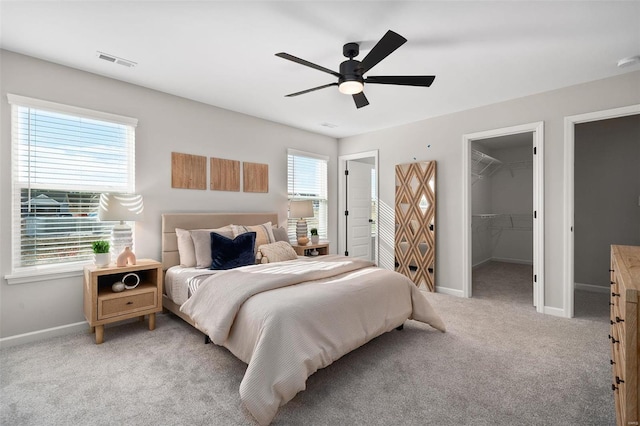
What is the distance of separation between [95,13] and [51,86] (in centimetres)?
122

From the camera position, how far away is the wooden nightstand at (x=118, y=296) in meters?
2.74

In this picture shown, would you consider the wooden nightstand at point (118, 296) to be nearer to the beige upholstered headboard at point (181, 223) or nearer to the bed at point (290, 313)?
the bed at point (290, 313)

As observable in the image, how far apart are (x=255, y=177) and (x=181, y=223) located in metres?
1.31

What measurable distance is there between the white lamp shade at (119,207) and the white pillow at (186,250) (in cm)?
52

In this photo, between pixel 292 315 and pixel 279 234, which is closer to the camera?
pixel 292 315

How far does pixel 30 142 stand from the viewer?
9.21 ft

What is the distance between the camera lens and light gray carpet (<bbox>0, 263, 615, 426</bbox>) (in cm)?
180

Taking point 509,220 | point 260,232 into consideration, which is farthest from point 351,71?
point 509,220

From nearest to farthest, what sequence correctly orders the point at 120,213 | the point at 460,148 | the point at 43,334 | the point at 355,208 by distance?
the point at 43,334, the point at 120,213, the point at 460,148, the point at 355,208

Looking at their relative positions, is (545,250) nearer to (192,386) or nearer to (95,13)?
(192,386)

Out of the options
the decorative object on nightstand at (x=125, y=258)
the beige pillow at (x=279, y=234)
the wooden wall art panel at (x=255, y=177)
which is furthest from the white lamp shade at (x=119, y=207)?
the beige pillow at (x=279, y=234)

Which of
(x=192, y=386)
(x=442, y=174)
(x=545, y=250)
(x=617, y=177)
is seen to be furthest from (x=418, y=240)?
(x=192, y=386)

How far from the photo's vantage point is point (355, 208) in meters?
5.92

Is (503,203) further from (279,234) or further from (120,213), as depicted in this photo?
(120,213)
